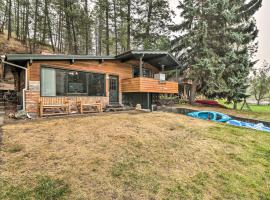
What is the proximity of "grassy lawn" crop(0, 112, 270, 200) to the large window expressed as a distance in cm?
363

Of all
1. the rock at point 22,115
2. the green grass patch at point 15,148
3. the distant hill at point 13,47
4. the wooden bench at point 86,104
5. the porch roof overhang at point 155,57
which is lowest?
the green grass patch at point 15,148

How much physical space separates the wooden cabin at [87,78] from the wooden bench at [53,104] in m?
0.11

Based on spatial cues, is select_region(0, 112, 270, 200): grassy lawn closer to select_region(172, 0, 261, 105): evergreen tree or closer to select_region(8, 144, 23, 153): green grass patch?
select_region(8, 144, 23, 153): green grass patch

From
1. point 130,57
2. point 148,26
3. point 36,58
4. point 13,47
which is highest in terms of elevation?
point 148,26

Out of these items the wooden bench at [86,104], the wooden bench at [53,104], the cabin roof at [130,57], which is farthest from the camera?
the wooden bench at [86,104]

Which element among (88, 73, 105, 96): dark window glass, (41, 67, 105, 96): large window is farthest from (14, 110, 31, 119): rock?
(88, 73, 105, 96): dark window glass

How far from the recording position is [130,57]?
12.2 meters

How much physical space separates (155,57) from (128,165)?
36.3 ft

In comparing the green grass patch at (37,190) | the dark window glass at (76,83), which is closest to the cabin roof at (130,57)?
the dark window glass at (76,83)

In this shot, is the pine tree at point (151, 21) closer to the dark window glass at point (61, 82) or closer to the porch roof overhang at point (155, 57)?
the porch roof overhang at point (155, 57)

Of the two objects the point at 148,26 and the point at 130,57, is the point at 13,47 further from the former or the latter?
the point at 130,57

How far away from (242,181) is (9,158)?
188 inches

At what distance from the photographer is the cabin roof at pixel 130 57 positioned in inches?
326

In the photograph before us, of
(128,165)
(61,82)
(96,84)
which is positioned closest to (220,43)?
(96,84)
